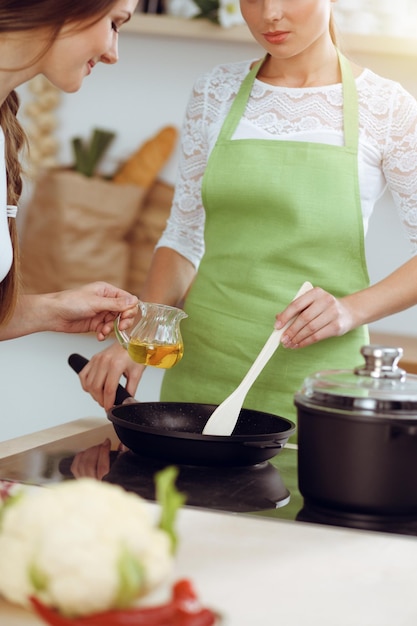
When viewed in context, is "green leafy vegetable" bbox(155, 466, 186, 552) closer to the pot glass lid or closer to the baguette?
the pot glass lid

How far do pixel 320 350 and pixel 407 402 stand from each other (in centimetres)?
77

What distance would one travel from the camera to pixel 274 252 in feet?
5.92

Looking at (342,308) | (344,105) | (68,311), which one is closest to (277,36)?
(344,105)

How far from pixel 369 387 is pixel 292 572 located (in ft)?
0.77

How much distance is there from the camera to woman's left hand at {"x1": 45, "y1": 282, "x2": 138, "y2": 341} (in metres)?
1.57

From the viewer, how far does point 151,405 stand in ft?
4.65

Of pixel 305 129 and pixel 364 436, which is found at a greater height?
pixel 305 129

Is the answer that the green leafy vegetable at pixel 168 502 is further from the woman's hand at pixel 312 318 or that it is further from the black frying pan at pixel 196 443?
the woman's hand at pixel 312 318

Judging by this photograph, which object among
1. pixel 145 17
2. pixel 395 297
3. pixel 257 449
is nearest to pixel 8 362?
pixel 145 17

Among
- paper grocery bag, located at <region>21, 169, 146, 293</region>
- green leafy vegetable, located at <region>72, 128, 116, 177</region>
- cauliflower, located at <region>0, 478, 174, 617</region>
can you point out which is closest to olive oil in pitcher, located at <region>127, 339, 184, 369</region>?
cauliflower, located at <region>0, 478, 174, 617</region>

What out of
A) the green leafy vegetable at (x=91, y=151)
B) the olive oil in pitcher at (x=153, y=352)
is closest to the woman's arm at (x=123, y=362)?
the olive oil in pitcher at (x=153, y=352)

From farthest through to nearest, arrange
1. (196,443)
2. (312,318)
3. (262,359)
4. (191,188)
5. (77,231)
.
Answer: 1. (77,231)
2. (191,188)
3. (312,318)
4. (262,359)
5. (196,443)

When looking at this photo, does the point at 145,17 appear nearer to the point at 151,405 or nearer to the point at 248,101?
the point at 248,101

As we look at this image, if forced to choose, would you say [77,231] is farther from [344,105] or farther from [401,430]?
[401,430]
